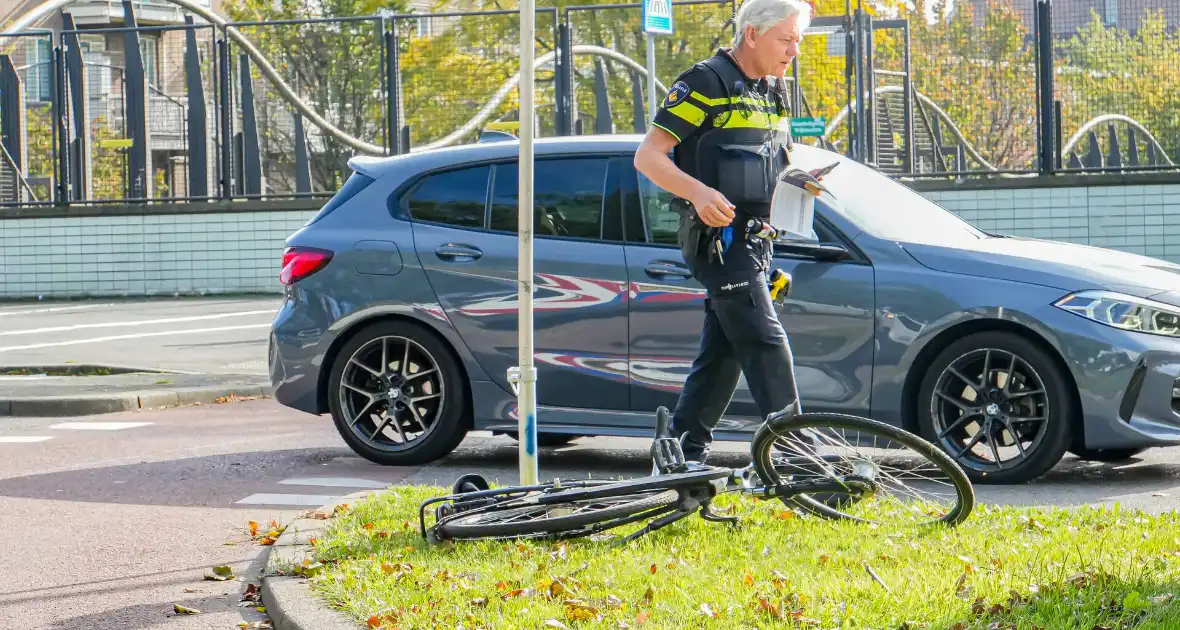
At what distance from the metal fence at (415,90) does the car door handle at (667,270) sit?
1372 cm

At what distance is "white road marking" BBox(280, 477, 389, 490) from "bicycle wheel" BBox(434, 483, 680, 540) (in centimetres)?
209

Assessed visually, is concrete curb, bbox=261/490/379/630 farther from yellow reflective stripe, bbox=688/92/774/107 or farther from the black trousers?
yellow reflective stripe, bbox=688/92/774/107

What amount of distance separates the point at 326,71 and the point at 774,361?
19204 mm

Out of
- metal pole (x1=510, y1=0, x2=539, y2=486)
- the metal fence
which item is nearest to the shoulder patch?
metal pole (x1=510, y1=0, x2=539, y2=486)

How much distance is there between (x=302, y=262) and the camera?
8.12 m

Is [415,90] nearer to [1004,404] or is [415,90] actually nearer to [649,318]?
[649,318]

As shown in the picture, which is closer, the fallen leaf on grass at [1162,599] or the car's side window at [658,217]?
the fallen leaf on grass at [1162,599]

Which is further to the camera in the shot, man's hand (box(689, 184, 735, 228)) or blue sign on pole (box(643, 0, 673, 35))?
blue sign on pole (box(643, 0, 673, 35))

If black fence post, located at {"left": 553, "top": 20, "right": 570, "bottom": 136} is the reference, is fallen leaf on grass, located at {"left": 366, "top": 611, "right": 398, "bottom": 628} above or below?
below

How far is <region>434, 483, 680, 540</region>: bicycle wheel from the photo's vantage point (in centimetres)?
526

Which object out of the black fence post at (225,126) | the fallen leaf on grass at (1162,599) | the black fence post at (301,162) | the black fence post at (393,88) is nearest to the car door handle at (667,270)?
the fallen leaf on grass at (1162,599)

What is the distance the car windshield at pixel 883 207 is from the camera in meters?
7.21

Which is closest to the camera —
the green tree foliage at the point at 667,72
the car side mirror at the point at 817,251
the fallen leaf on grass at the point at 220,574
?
the fallen leaf on grass at the point at 220,574

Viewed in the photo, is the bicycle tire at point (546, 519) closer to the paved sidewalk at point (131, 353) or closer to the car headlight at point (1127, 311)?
the car headlight at point (1127, 311)
